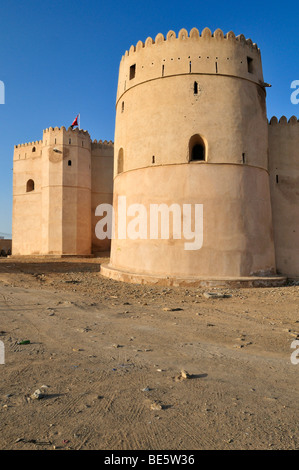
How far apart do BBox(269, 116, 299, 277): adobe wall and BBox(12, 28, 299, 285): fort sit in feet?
0.11

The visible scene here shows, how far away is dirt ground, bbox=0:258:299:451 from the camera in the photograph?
2348 mm

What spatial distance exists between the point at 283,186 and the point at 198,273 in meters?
→ 4.58

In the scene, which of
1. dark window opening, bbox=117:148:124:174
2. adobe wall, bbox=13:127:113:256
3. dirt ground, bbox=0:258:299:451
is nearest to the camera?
dirt ground, bbox=0:258:299:451

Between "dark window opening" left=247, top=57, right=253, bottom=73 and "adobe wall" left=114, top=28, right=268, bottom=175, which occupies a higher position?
"dark window opening" left=247, top=57, right=253, bottom=73

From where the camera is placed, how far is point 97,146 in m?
22.2

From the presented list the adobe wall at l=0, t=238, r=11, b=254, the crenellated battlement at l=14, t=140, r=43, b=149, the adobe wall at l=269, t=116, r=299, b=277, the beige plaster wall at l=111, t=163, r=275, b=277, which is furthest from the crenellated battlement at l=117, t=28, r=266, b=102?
the adobe wall at l=0, t=238, r=11, b=254

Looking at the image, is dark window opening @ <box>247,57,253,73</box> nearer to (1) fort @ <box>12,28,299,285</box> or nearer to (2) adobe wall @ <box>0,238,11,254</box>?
(1) fort @ <box>12,28,299,285</box>

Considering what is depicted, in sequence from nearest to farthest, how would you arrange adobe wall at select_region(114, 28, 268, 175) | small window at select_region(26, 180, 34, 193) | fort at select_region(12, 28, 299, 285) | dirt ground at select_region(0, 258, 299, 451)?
1. dirt ground at select_region(0, 258, 299, 451)
2. fort at select_region(12, 28, 299, 285)
3. adobe wall at select_region(114, 28, 268, 175)
4. small window at select_region(26, 180, 34, 193)

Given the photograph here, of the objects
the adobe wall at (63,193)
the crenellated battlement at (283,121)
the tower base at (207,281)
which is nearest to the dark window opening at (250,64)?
the crenellated battlement at (283,121)

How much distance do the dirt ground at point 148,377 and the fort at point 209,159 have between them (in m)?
3.16

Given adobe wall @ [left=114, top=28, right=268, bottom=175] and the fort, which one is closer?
the fort

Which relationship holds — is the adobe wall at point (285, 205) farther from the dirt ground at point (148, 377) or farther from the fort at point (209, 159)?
the dirt ground at point (148, 377)

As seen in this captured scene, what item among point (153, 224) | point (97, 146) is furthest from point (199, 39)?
point (97, 146)

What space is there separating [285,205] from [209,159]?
3.49 m
